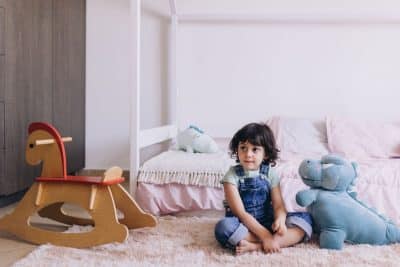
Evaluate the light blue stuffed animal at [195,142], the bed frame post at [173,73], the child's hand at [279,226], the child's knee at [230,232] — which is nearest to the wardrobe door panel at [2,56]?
the light blue stuffed animal at [195,142]

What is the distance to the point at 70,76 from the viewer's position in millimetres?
2635

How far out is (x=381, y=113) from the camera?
2568 mm

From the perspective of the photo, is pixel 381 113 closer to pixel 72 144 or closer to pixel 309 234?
pixel 309 234

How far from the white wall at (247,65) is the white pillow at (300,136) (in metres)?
0.14

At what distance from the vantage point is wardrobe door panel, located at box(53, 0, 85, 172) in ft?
8.22

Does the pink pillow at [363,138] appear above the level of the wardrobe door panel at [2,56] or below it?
below

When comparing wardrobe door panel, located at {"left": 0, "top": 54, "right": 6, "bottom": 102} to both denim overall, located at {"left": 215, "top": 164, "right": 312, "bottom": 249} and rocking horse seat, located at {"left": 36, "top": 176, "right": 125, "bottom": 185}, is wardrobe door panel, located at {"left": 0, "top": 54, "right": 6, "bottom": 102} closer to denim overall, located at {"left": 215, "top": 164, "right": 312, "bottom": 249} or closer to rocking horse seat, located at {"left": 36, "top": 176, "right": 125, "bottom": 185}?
rocking horse seat, located at {"left": 36, "top": 176, "right": 125, "bottom": 185}

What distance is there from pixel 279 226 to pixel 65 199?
27.2 inches

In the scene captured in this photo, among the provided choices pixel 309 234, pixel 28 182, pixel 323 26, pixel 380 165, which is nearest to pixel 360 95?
pixel 323 26

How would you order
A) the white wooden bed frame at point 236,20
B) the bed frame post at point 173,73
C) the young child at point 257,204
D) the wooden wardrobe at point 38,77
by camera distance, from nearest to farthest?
the young child at point 257,204 → the wooden wardrobe at point 38,77 → the white wooden bed frame at point 236,20 → the bed frame post at point 173,73

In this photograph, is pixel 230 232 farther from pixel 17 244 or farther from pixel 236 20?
pixel 236 20

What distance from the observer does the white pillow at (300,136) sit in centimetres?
233

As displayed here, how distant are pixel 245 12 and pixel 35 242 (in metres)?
1.63

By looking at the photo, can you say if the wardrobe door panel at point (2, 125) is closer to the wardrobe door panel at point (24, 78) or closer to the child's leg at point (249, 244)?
the wardrobe door panel at point (24, 78)
